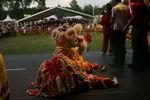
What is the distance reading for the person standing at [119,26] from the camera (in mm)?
4930

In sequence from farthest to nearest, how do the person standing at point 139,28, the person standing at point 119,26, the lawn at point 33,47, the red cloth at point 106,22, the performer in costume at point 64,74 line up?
the lawn at point 33,47
the red cloth at point 106,22
the person standing at point 119,26
the person standing at point 139,28
the performer in costume at point 64,74

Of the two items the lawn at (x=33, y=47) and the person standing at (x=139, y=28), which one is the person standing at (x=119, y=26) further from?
the lawn at (x=33, y=47)

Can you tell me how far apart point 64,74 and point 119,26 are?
2.15m

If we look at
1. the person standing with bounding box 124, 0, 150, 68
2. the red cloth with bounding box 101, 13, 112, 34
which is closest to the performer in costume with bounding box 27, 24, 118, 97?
the person standing with bounding box 124, 0, 150, 68

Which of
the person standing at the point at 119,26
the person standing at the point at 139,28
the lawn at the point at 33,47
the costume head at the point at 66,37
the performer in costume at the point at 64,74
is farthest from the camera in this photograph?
the lawn at the point at 33,47

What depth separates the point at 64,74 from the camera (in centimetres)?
329

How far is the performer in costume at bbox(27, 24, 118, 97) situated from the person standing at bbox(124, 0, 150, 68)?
1.20 meters

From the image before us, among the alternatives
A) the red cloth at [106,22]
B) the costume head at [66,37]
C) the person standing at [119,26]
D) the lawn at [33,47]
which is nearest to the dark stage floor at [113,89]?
the person standing at [119,26]

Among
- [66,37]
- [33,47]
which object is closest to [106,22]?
[66,37]

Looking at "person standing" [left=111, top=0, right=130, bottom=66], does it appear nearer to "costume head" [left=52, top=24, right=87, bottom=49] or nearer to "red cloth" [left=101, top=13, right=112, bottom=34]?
"red cloth" [left=101, top=13, right=112, bottom=34]

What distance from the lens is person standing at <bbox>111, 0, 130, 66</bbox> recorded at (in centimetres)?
493

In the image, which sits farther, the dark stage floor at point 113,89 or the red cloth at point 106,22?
the red cloth at point 106,22

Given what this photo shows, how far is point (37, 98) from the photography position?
3191 mm

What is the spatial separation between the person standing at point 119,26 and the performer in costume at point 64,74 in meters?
1.31
